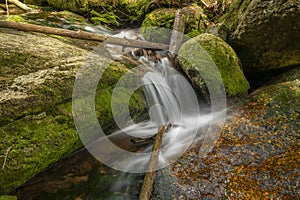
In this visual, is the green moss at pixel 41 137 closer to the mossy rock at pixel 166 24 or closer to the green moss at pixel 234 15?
the green moss at pixel 234 15

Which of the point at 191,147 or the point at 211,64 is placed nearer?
the point at 191,147

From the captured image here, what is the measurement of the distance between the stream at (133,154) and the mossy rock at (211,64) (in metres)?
0.60

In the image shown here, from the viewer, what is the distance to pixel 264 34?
495cm

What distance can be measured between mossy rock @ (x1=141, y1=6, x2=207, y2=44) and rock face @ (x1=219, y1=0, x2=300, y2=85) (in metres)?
2.09

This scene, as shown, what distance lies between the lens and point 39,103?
3.35 m

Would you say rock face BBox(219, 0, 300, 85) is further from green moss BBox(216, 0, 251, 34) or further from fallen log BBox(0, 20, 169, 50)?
fallen log BBox(0, 20, 169, 50)

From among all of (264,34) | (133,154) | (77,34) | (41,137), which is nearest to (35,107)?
(41,137)

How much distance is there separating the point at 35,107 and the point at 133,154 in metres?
1.81

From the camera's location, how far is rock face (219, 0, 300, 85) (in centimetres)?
454

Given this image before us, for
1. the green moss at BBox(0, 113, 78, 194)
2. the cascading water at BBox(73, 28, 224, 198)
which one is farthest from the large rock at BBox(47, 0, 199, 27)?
the green moss at BBox(0, 113, 78, 194)

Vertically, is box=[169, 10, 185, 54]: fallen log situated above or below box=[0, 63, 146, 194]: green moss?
above

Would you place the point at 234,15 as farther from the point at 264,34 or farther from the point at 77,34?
the point at 77,34

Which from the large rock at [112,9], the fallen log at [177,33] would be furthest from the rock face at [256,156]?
the large rock at [112,9]

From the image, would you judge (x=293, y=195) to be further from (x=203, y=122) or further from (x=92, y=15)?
(x=92, y=15)
